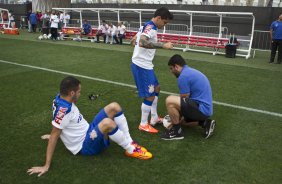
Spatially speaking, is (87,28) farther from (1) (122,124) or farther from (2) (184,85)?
(1) (122,124)

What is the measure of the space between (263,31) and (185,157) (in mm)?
15414

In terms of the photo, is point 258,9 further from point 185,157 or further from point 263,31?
point 185,157

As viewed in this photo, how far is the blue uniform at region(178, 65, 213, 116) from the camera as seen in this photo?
177 inches

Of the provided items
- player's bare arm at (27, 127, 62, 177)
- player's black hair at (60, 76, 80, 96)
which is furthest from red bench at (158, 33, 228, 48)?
player's bare arm at (27, 127, 62, 177)

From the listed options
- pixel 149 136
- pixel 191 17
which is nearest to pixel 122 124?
pixel 149 136

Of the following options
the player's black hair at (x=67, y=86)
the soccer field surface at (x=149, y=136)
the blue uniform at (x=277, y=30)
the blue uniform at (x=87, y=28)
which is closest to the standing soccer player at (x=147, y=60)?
the soccer field surface at (x=149, y=136)

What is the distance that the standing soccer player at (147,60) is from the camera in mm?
4746

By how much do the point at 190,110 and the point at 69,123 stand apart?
6.30 feet

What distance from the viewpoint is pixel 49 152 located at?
3.60 meters

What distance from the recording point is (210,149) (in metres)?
4.50

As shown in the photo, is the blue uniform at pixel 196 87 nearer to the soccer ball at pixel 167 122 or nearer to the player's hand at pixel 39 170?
the soccer ball at pixel 167 122

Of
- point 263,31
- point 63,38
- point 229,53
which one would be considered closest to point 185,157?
point 229,53

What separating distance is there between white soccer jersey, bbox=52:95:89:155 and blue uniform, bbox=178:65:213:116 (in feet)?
5.37

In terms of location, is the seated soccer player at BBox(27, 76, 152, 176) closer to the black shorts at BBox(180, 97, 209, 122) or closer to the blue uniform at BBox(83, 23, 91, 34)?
the black shorts at BBox(180, 97, 209, 122)
